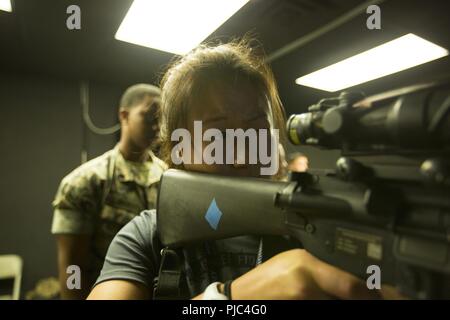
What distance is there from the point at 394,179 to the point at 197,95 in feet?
1.68

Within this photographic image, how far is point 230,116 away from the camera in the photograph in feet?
2.29

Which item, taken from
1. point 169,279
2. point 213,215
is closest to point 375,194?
point 213,215

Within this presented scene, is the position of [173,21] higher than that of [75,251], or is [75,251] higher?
[173,21]

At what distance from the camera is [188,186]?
66 centimetres

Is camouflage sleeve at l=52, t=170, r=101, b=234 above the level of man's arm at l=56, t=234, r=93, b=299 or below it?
above

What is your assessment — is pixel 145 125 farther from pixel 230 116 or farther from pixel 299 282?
pixel 299 282

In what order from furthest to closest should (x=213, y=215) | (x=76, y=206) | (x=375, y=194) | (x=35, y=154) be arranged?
1. (x=35, y=154)
2. (x=76, y=206)
3. (x=213, y=215)
4. (x=375, y=194)

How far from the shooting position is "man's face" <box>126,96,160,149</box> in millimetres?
1517

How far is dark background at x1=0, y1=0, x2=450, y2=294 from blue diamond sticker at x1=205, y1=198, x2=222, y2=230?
1.09 meters

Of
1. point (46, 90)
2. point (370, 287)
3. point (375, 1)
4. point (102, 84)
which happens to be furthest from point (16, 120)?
point (370, 287)

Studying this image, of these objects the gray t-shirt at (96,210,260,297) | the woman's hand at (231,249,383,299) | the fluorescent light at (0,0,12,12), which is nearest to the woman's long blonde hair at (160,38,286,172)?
the gray t-shirt at (96,210,260,297)

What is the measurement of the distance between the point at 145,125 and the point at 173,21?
52 cm

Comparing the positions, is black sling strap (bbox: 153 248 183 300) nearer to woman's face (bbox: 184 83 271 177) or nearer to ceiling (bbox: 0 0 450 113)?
woman's face (bbox: 184 83 271 177)

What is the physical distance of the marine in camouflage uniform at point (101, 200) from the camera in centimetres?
132
